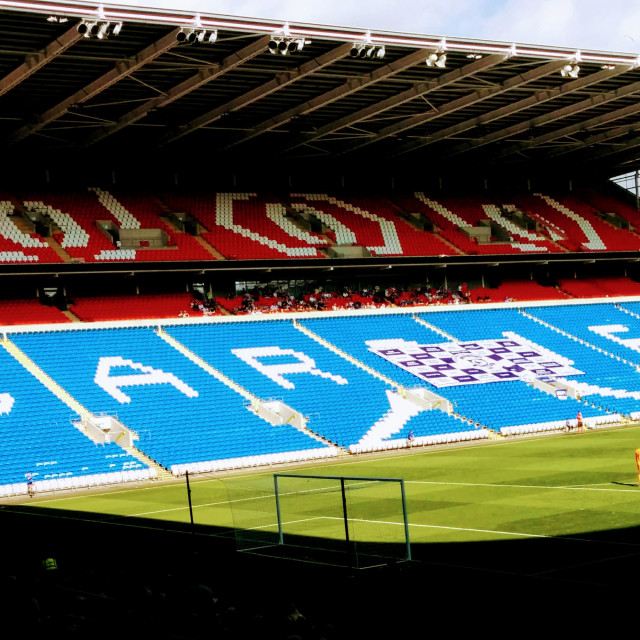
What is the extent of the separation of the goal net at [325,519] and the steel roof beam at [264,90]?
837 inches

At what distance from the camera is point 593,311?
52906mm

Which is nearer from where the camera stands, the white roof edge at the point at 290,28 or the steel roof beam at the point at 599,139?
the white roof edge at the point at 290,28

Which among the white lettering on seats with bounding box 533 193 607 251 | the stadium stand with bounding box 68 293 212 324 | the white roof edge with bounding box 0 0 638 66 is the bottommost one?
A: the stadium stand with bounding box 68 293 212 324

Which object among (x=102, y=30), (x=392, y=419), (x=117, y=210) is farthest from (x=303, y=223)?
(x=102, y=30)

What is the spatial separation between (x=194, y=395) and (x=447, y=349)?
45.1 ft

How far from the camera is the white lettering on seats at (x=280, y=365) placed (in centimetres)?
3981

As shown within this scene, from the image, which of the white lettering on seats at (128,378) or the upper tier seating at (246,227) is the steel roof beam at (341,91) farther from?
the white lettering on seats at (128,378)

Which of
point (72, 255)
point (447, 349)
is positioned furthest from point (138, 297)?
point (447, 349)

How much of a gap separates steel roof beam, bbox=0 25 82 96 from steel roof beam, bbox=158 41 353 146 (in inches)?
274

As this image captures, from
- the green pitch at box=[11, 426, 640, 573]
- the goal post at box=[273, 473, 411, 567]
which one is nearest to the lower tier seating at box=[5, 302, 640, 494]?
the green pitch at box=[11, 426, 640, 573]

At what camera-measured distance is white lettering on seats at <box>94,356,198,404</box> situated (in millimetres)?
36094

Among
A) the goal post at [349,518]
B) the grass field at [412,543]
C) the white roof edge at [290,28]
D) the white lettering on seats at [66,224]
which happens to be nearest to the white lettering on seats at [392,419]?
the grass field at [412,543]

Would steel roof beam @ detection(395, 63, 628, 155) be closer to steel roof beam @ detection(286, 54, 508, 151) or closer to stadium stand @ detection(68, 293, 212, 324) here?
steel roof beam @ detection(286, 54, 508, 151)

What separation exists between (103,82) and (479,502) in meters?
22.6
